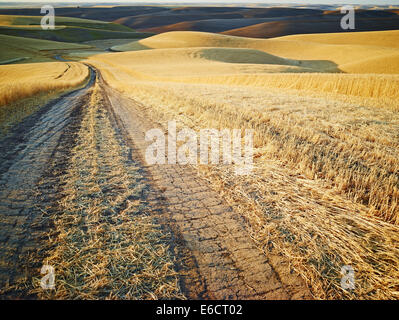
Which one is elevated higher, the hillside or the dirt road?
the hillside

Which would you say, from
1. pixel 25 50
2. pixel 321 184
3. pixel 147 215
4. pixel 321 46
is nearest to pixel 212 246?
pixel 147 215

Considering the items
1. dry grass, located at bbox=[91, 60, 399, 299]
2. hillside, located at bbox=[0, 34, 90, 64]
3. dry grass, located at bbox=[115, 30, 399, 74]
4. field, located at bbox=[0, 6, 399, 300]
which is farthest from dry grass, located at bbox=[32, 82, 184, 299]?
hillside, located at bbox=[0, 34, 90, 64]

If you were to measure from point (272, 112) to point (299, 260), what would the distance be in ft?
21.6

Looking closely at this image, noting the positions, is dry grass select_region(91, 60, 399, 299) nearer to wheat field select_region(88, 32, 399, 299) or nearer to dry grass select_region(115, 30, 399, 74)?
wheat field select_region(88, 32, 399, 299)

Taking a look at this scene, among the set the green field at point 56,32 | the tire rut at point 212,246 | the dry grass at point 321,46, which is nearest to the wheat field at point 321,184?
the tire rut at point 212,246

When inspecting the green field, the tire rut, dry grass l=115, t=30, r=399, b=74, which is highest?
the green field

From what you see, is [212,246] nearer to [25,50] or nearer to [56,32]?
[25,50]

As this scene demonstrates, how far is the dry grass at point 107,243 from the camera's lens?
6.89ft

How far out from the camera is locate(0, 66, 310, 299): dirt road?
2.17 metres

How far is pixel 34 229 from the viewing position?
2740 millimetres

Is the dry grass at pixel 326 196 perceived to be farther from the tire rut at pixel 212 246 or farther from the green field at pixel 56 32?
the green field at pixel 56 32

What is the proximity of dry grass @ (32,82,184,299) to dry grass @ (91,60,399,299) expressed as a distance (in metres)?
1.27

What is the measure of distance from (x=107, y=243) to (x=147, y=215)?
0.65m

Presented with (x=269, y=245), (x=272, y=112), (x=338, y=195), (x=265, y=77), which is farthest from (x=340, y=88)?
(x=269, y=245)
